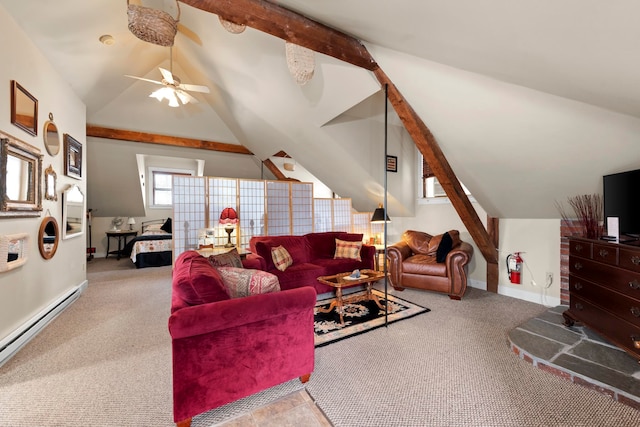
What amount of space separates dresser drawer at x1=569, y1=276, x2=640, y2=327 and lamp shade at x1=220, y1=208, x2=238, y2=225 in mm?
4557

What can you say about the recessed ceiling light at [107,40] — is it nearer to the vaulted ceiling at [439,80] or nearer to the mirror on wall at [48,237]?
the vaulted ceiling at [439,80]

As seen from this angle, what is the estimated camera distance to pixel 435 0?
143 cm

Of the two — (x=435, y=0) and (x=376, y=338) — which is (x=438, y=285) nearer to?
(x=376, y=338)

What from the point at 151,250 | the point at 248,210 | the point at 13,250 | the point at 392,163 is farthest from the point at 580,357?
the point at 151,250

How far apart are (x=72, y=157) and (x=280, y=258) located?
328 centimetres

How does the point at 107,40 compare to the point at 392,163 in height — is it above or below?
above

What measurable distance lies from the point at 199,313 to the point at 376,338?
1789 mm

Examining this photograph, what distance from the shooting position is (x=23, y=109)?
2.61 m

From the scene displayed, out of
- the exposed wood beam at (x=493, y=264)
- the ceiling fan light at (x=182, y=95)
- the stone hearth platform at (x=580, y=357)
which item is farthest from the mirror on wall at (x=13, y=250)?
the exposed wood beam at (x=493, y=264)

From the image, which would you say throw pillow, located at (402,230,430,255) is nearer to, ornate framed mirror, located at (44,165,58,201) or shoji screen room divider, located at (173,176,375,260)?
shoji screen room divider, located at (173,176,375,260)

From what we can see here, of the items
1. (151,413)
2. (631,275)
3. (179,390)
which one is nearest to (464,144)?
(631,275)

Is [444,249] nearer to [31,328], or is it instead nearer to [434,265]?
[434,265]

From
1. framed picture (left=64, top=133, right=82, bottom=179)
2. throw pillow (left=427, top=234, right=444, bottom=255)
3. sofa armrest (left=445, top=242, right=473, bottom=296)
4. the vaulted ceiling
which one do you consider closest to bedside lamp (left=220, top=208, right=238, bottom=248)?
the vaulted ceiling

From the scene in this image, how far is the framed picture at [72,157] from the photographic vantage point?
364 centimetres
